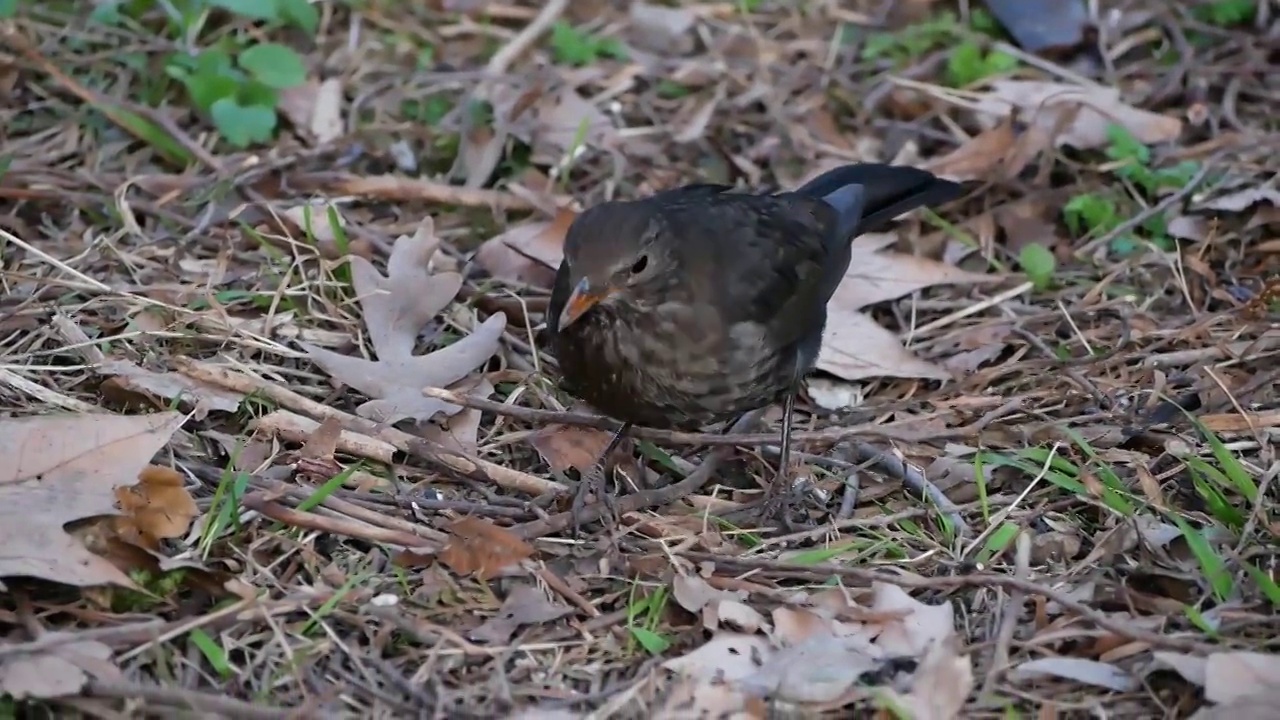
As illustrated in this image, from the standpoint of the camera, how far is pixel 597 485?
371 cm

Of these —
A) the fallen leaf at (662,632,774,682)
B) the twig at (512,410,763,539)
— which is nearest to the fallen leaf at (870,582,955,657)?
the fallen leaf at (662,632,774,682)

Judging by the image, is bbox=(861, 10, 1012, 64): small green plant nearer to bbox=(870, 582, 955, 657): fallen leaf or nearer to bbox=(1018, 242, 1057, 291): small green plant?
bbox=(1018, 242, 1057, 291): small green plant

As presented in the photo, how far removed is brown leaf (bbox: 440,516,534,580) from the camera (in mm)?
3246

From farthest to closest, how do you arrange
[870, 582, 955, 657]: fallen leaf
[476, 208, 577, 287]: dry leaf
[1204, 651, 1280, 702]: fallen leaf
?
[476, 208, 577, 287]: dry leaf < [870, 582, 955, 657]: fallen leaf < [1204, 651, 1280, 702]: fallen leaf

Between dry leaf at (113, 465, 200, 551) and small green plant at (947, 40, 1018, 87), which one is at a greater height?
dry leaf at (113, 465, 200, 551)

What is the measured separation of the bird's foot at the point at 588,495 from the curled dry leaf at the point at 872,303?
91 centimetres

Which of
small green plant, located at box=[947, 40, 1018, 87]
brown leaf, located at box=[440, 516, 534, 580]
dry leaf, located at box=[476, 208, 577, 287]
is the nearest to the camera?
brown leaf, located at box=[440, 516, 534, 580]

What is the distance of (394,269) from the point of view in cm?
426

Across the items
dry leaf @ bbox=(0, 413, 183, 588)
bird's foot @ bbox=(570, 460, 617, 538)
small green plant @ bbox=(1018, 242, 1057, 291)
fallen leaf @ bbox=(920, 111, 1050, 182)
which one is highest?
dry leaf @ bbox=(0, 413, 183, 588)

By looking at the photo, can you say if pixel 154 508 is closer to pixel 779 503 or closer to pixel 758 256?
pixel 779 503

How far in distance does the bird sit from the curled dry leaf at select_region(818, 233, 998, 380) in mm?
326

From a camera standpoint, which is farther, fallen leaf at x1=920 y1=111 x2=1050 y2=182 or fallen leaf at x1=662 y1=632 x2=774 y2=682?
fallen leaf at x1=920 y1=111 x2=1050 y2=182

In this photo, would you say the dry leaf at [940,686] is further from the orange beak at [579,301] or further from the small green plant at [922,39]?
the small green plant at [922,39]

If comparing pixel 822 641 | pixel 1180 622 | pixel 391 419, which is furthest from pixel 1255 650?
pixel 391 419
